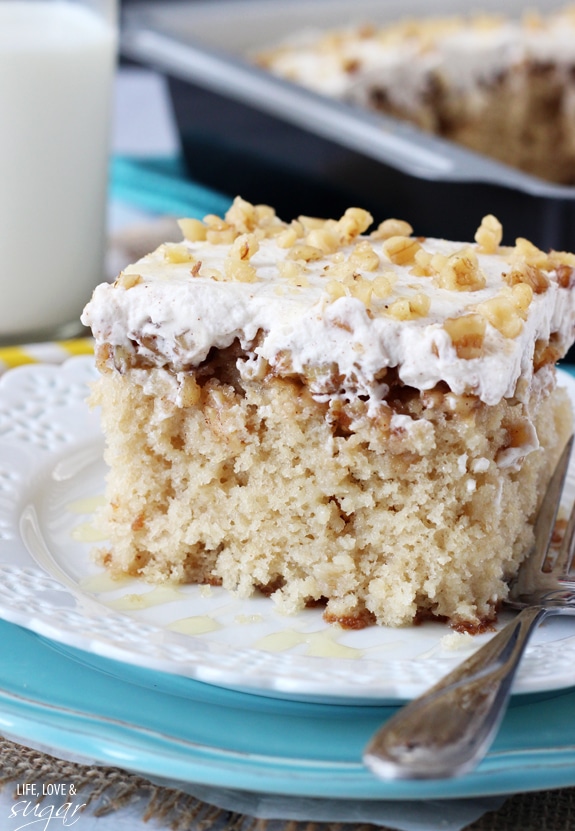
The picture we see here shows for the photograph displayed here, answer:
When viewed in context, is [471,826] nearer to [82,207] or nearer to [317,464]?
[317,464]

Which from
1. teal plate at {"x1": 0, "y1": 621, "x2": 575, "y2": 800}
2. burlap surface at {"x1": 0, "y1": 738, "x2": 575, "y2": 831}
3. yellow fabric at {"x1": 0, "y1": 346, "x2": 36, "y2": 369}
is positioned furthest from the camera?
yellow fabric at {"x1": 0, "y1": 346, "x2": 36, "y2": 369}

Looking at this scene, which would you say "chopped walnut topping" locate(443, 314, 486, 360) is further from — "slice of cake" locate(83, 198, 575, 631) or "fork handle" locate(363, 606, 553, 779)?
"fork handle" locate(363, 606, 553, 779)

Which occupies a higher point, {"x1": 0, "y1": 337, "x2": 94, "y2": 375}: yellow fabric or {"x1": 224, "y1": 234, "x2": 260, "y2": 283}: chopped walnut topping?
{"x1": 224, "y1": 234, "x2": 260, "y2": 283}: chopped walnut topping

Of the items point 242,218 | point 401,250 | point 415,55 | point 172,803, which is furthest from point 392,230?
point 415,55

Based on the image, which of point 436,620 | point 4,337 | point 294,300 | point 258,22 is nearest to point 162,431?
point 294,300

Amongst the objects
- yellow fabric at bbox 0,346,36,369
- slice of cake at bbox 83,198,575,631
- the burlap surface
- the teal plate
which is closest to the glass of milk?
yellow fabric at bbox 0,346,36,369

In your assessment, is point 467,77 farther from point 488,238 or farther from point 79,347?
point 488,238
